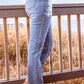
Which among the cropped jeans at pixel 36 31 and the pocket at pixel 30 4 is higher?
the pocket at pixel 30 4

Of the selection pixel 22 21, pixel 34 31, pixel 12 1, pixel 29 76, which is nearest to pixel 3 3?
pixel 12 1

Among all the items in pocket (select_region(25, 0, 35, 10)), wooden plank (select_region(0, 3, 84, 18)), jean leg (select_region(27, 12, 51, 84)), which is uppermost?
wooden plank (select_region(0, 3, 84, 18))

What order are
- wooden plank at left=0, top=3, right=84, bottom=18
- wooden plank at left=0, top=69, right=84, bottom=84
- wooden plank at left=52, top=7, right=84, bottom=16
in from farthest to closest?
1. wooden plank at left=0, top=69, right=84, bottom=84
2. wooden plank at left=52, top=7, right=84, bottom=16
3. wooden plank at left=0, top=3, right=84, bottom=18

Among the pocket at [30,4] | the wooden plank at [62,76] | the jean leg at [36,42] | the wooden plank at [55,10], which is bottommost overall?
the wooden plank at [62,76]

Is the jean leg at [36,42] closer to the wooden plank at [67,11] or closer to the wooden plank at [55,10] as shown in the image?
the wooden plank at [55,10]

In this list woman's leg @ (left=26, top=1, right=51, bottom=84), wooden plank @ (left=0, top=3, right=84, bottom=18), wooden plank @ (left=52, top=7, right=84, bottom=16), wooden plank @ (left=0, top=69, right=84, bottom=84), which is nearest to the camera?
woman's leg @ (left=26, top=1, right=51, bottom=84)

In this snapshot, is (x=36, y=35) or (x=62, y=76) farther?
(x=62, y=76)

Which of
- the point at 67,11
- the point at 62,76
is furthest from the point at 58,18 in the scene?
the point at 62,76

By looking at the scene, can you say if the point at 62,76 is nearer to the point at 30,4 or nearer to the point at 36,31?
the point at 36,31

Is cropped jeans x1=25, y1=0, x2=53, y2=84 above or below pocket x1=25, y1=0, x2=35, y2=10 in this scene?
below

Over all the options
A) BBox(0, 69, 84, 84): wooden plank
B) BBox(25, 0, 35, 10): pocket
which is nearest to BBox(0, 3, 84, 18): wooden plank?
BBox(25, 0, 35, 10): pocket

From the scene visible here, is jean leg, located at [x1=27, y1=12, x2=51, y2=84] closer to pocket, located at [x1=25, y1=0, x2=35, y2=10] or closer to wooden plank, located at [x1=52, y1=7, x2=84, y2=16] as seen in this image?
pocket, located at [x1=25, y1=0, x2=35, y2=10]

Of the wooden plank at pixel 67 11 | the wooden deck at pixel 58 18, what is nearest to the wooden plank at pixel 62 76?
the wooden deck at pixel 58 18

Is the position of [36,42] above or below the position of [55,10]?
below
